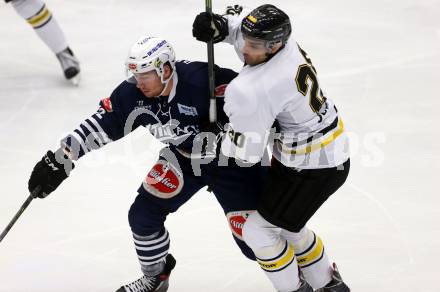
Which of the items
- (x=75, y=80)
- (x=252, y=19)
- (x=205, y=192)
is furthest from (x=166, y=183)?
(x=75, y=80)

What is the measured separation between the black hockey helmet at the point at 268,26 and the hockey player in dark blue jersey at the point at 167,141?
1.21 ft

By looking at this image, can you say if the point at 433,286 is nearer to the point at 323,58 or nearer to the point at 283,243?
the point at 283,243

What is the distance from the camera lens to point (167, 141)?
288 cm

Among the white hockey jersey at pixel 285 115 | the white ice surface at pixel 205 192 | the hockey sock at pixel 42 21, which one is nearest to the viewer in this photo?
the white hockey jersey at pixel 285 115

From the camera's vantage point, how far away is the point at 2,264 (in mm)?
3373

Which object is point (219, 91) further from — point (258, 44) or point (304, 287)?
point (304, 287)

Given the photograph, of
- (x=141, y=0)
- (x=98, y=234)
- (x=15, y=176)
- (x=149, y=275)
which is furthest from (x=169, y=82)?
(x=141, y=0)

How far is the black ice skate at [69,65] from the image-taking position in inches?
204

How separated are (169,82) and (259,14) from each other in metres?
0.46

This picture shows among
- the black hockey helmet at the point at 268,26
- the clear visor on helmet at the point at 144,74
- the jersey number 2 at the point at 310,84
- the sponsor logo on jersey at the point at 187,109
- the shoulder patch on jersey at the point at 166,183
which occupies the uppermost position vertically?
the black hockey helmet at the point at 268,26

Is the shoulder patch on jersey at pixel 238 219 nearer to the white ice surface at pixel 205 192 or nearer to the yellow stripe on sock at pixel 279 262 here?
the yellow stripe on sock at pixel 279 262

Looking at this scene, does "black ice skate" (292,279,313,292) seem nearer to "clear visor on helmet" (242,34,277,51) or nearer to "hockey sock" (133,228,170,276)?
"hockey sock" (133,228,170,276)

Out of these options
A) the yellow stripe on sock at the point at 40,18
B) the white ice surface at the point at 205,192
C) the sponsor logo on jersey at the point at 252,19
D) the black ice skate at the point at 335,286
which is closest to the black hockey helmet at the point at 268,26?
the sponsor logo on jersey at the point at 252,19

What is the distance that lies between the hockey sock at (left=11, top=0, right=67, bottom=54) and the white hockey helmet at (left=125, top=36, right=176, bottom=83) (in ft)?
8.71
